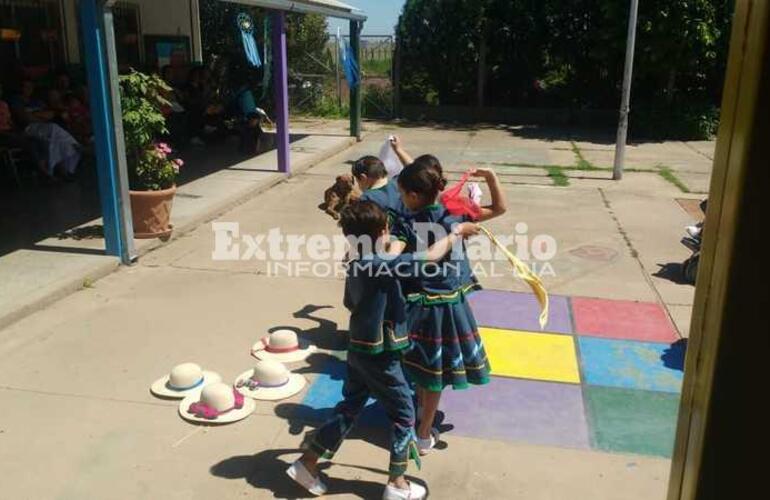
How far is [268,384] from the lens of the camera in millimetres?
4473

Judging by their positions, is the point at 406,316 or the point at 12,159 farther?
the point at 12,159

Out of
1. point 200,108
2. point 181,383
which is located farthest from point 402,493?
point 200,108

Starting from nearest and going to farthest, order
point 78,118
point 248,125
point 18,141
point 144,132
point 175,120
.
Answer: point 144,132 < point 18,141 < point 78,118 < point 248,125 < point 175,120

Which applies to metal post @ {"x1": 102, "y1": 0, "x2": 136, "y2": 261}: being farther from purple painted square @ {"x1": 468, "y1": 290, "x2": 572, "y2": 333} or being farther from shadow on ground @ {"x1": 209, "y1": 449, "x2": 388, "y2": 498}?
shadow on ground @ {"x1": 209, "y1": 449, "x2": 388, "y2": 498}

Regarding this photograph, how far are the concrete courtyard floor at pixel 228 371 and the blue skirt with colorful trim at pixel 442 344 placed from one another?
19.9 inches

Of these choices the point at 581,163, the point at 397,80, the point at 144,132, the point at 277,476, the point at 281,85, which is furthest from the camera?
the point at 397,80

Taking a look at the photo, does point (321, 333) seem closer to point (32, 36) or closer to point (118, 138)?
point (118, 138)

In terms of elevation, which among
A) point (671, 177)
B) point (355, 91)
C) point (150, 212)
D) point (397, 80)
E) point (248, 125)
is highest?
point (397, 80)

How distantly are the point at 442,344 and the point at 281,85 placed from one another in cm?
858

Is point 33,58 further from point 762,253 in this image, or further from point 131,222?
point 762,253

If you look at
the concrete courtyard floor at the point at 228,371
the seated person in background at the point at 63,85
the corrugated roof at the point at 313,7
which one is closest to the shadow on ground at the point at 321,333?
the concrete courtyard floor at the point at 228,371

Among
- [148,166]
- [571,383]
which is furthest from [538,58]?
[571,383]

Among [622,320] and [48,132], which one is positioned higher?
[48,132]

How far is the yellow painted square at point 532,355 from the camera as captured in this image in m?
4.78
